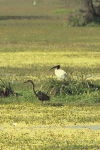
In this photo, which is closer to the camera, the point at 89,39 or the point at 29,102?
the point at 29,102

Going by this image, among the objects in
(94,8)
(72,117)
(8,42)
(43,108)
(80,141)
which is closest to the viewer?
(80,141)

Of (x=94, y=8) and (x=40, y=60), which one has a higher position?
(x=94, y=8)

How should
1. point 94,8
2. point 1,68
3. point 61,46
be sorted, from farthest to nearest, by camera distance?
point 94,8
point 61,46
point 1,68

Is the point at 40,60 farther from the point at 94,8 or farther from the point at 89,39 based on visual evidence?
the point at 94,8

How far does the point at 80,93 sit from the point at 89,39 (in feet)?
47.2

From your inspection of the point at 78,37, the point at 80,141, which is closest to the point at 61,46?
the point at 78,37

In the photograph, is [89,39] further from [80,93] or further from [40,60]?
[80,93]

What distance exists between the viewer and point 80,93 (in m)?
8.57

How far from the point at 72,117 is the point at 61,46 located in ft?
40.9

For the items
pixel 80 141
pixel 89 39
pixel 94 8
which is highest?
pixel 94 8

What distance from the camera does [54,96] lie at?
27.9 ft

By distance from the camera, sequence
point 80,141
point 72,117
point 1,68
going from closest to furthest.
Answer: point 80,141
point 72,117
point 1,68

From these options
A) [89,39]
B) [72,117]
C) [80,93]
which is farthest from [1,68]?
[89,39]

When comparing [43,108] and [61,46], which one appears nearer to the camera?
[43,108]
